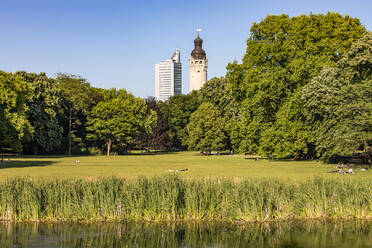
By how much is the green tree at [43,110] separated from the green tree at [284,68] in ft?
123

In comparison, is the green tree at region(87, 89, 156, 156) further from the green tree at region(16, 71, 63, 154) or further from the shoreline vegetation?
the shoreline vegetation

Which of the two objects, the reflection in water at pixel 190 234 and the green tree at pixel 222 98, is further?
the green tree at pixel 222 98

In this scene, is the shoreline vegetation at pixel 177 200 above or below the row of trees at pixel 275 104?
below

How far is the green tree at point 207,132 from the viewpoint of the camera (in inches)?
3196

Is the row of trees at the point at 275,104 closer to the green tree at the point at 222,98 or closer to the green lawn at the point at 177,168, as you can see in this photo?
the green tree at the point at 222,98

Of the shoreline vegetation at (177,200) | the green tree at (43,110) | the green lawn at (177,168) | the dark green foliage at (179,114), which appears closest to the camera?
the shoreline vegetation at (177,200)

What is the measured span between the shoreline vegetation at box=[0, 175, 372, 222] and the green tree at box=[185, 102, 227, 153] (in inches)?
2449

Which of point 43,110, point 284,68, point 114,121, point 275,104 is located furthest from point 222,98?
point 275,104

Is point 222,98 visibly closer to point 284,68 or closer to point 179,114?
point 179,114

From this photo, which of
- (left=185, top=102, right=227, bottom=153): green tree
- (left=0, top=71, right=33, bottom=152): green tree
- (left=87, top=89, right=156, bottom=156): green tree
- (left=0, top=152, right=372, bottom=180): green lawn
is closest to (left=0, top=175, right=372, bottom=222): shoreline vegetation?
(left=0, top=152, right=372, bottom=180): green lawn

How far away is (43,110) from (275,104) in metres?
45.8

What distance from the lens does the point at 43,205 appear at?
719 inches

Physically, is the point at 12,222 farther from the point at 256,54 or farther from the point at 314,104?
the point at 256,54

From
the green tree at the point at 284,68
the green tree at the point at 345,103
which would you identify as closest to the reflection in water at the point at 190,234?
the green tree at the point at 345,103
